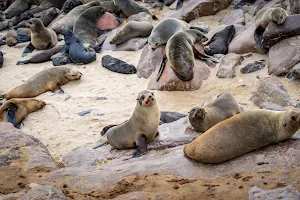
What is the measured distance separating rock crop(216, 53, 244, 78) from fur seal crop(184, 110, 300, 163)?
3230 millimetres

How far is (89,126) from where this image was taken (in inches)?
243

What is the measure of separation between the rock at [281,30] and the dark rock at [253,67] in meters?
0.35

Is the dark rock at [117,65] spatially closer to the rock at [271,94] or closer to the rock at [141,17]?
the rock at [141,17]

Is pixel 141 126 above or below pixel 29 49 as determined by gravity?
above

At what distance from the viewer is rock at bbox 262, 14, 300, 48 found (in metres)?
6.79

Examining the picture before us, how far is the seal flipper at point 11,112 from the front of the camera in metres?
6.53

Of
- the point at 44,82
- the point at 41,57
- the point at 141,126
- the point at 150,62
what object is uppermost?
the point at 141,126

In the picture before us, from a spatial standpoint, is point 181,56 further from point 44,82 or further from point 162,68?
point 44,82

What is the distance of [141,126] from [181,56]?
7.97ft

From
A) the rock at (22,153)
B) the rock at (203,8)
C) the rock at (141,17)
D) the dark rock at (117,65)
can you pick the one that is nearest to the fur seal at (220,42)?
the dark rock at (117,65)

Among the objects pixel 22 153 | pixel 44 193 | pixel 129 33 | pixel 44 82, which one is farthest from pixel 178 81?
pixel 44 193

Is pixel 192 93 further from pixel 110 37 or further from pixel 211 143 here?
pixel 110 37

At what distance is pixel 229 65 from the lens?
23.4 ft

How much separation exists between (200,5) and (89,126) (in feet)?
15.9
